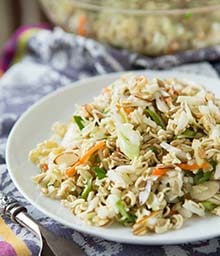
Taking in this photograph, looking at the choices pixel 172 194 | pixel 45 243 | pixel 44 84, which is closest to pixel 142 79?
pixel 172 194

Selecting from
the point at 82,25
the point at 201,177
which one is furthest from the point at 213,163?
the point at 82,25

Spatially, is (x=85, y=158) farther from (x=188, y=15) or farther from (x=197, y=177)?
(x=188, y=15)

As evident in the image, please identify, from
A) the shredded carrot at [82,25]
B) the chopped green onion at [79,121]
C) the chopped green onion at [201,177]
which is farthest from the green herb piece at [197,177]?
the shredded carrot at [82,25]

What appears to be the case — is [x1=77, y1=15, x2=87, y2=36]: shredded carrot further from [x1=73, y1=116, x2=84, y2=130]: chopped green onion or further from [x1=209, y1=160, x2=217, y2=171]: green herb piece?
[x1=209, y1=160, x2=217, y2=171]: green herb piece

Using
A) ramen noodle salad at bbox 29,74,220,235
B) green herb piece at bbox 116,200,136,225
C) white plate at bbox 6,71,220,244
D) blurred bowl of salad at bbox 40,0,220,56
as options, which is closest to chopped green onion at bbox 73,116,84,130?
ramen noodle salad at bbox 29,74,220,235

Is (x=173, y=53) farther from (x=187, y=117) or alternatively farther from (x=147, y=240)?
(x=147, y=240)

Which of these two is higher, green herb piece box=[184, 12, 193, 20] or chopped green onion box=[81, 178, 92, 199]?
chopped green onion box=[81, 178, 92, 199]
